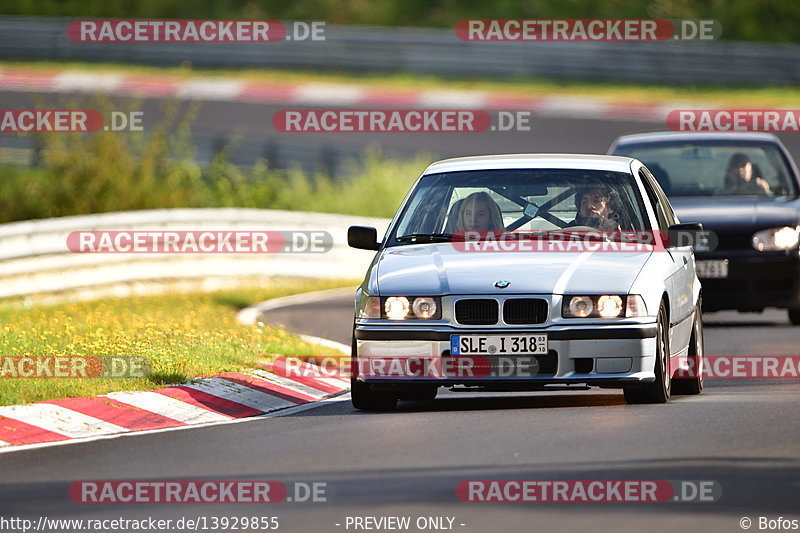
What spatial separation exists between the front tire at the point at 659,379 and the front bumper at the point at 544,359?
0.52ft

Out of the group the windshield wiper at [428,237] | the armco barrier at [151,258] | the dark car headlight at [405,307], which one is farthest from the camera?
the armco barrier at [151,258]

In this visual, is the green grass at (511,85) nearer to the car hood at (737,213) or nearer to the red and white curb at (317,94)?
the red and white curb at (317,94)

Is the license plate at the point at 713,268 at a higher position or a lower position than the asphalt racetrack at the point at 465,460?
higher

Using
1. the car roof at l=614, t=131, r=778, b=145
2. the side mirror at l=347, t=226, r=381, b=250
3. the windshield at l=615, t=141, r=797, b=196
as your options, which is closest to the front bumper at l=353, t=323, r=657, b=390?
the side mirror at l=347, t=226, r=381, b=250

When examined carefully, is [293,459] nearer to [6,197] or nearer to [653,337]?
[653,337]

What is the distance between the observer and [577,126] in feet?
112

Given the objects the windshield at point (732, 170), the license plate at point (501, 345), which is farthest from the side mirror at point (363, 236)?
the windshield at point (732, 170)

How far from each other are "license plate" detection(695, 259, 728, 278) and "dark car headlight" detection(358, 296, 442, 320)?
6.45 meters

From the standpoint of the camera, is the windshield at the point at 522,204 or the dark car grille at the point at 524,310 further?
the windshield at the point at 522,204

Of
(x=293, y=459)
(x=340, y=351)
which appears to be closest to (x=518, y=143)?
(x=340, y=351)

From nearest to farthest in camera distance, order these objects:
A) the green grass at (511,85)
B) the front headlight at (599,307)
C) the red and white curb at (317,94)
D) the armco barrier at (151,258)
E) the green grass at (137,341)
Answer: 1. the front headlight at (599,307)
2. the green grass at (137,341)
3. the armco barrier at (151,258)
4. the red and white curb at (317,94)
5. the green grass at (511,85)

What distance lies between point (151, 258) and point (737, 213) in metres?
7.08

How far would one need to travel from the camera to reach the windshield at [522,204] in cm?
1196

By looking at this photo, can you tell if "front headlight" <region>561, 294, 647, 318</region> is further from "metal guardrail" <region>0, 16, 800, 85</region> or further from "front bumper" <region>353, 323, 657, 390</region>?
"metal guardrail" <region>0, 16, 800, 85</region>
